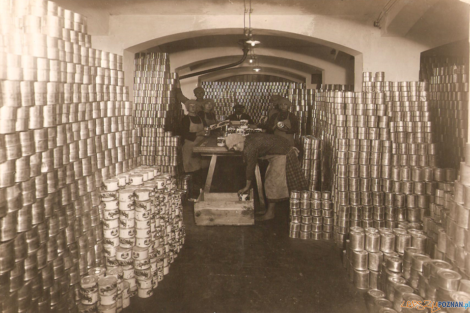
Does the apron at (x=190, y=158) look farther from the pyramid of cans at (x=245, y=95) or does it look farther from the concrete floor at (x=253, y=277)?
the pyramid of cans at (x=245, y=95)

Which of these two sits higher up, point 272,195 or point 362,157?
point 362,157

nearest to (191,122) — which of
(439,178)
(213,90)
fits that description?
Result: (439,178)

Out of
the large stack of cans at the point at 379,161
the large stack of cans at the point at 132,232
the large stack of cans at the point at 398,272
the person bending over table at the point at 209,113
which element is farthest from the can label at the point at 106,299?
the person bending over table at the point at 209,113

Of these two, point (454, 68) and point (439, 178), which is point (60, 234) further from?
point (454, 68)

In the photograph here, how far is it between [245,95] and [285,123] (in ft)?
28.3

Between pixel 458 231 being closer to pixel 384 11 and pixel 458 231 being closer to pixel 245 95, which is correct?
pixel 384 11

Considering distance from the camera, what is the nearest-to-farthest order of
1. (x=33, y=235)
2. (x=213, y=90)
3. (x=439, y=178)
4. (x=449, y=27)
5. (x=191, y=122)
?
(x=33, y=235) < (x=439, y=178) < (x=449, y=27) < (x=191, y=122) < (x=213, y=90)

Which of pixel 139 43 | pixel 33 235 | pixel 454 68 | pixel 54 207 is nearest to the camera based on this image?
pixel 33 235

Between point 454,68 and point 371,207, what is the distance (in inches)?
106

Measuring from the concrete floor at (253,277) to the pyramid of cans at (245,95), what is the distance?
36.0ft

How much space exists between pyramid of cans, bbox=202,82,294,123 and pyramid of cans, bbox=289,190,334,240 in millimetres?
10837

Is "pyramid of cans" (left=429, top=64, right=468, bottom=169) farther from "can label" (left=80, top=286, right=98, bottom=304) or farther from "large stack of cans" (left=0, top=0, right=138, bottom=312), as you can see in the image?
"can label" (left=80, top=286, right=98, bottom=304)

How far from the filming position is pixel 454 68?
19.1 ft

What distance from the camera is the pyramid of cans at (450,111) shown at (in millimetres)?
5672
